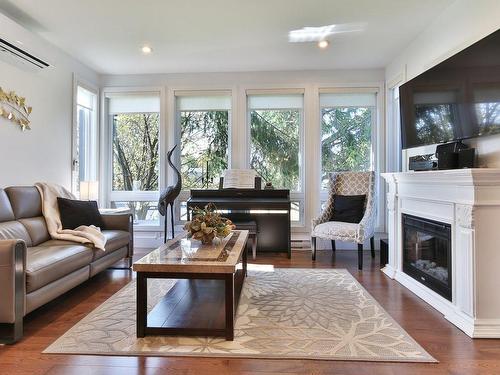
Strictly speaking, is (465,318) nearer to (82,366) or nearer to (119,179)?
(82,366)

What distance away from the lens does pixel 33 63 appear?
3453 mm

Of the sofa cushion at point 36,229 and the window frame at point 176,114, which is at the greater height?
the window frame at point 176,114

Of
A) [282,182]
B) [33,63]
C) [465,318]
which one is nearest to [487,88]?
[465,318]

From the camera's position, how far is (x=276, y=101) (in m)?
4.91

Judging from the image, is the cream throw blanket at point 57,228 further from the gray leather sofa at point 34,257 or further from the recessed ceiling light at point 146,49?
the recessed ceiling light at point 146,49

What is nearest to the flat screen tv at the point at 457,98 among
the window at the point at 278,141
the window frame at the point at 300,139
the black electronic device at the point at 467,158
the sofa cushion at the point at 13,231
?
the black electronic device at the point at 467,158

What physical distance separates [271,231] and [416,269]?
2.02m

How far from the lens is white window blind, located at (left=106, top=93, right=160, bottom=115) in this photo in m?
5.01

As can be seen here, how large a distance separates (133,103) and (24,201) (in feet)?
8.20

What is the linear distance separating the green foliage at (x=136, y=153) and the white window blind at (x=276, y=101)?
1512mm

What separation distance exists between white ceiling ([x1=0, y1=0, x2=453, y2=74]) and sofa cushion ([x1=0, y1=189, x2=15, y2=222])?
1755 millimetres

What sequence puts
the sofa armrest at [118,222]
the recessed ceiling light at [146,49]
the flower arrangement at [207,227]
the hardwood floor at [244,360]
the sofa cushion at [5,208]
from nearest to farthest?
the hardwood floor at [244,360], the flower arrangement at [207,227], the sofa cushion at [5,208], the sofa armrest at [118,222], the recessed ceiling light at [146,49]

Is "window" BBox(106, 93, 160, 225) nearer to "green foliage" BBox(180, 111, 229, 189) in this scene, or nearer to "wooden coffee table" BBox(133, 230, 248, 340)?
"green foliage" BBox(180, 111, 229, 189)

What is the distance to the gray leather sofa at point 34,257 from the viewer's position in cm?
197
